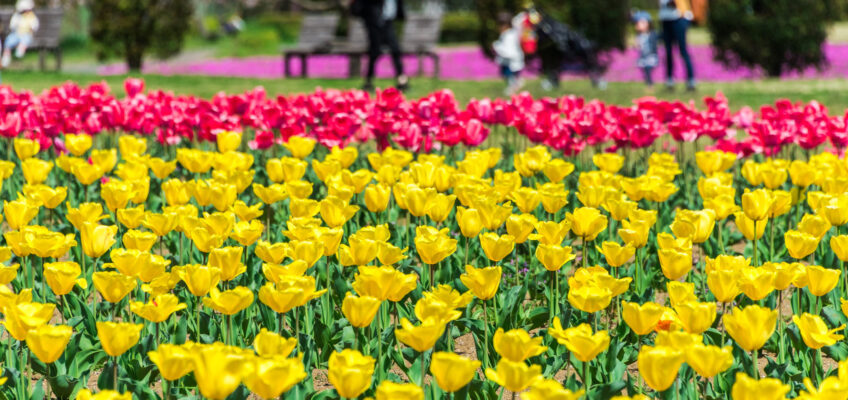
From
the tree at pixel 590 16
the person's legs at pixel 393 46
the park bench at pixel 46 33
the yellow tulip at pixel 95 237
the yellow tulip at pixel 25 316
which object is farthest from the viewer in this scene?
the park bench at pixel 46 33

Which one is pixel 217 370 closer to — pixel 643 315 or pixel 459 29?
pixel 643 315

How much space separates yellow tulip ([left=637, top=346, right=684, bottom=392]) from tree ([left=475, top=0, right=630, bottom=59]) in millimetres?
18375

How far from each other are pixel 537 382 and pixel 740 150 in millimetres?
3975

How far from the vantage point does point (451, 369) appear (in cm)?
224

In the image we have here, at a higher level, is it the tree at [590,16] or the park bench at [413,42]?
the tree at [590,16]

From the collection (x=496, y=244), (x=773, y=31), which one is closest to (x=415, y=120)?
(x=496, y=244)

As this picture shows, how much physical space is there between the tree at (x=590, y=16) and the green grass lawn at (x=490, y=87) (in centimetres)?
375

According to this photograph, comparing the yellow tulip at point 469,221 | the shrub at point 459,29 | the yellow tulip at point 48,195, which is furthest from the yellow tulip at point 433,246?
the shrub at point 459,29

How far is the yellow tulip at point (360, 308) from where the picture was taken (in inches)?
103

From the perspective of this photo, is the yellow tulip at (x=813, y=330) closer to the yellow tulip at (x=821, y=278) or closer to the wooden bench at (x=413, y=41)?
the yellow tulip at (x=821, y=278)

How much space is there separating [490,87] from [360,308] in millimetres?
12422

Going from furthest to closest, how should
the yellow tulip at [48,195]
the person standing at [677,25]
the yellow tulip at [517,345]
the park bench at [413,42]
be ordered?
the park bench at [413,42] → the person standing at [677,25] → the yellow tulip at [48,195] → the yellow tulip at [517,345]

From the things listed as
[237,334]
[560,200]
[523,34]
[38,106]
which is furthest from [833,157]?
[523,34]

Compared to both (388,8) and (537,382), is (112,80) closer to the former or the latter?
(388,8)
